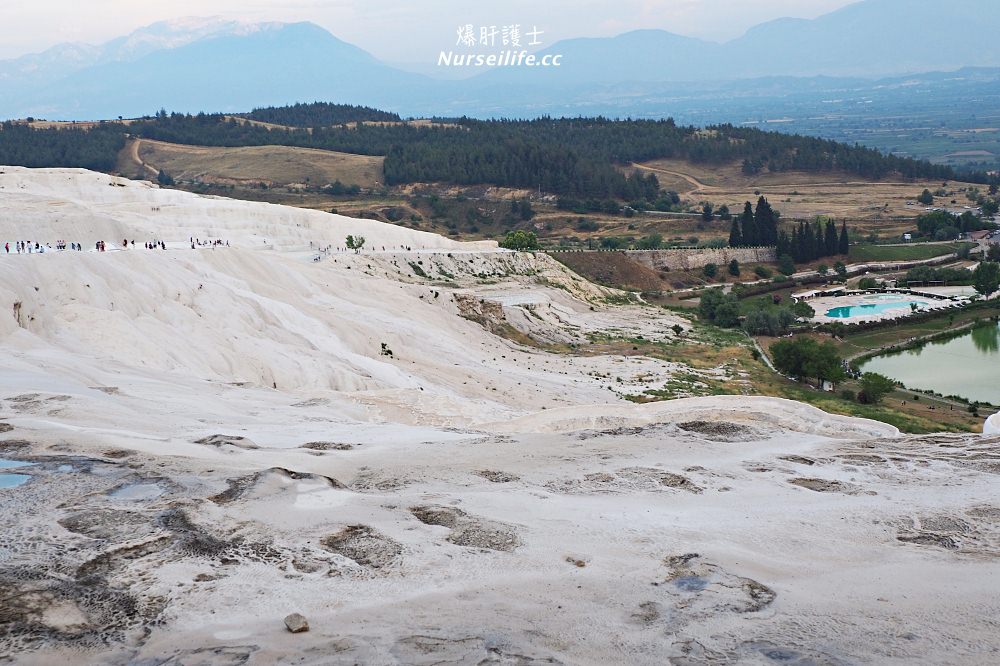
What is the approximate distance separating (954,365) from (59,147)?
126639 millimetres

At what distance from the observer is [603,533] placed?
56.8ft

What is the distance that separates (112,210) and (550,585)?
63.4 meters

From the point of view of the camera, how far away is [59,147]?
144875 mm

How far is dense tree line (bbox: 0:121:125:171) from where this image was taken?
458 ft

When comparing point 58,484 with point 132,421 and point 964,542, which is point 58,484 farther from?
point 964,542

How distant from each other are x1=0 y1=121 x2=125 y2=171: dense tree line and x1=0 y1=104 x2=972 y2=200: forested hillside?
0.51 ft

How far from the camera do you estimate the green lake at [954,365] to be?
5272 centimetres

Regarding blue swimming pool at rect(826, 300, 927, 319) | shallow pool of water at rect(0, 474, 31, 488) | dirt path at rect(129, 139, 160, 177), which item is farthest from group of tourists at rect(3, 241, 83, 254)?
dirt path at rect(129, 139, 160, 177)

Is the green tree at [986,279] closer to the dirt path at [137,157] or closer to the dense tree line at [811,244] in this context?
the dense tree line at [811,244]

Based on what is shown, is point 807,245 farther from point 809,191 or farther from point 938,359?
point 809,191

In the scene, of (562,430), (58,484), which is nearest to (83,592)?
(58,484)

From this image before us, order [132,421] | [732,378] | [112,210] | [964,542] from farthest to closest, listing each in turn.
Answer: [112,210], [732,378], [132,421], [964,542]

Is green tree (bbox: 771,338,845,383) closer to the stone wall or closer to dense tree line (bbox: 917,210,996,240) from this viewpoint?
the stone wall

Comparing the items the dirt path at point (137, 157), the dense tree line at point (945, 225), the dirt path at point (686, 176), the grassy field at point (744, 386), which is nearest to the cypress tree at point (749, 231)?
the dense tree line at point (945, 225)
